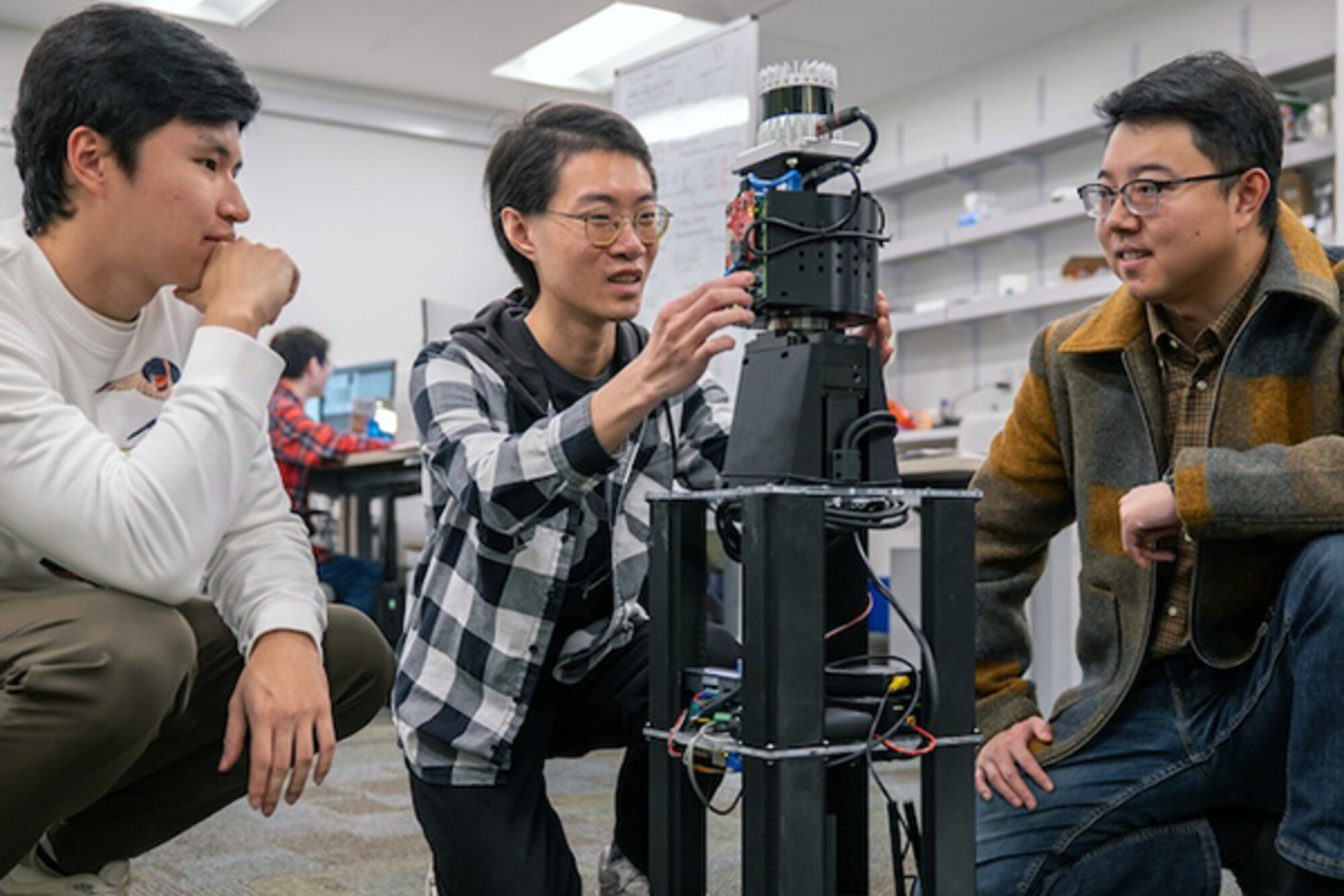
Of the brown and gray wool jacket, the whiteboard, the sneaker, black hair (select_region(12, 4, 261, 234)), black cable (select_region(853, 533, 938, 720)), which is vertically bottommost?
the sneaker

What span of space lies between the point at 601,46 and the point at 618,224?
5.29 metres

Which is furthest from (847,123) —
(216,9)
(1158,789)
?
(216,9)

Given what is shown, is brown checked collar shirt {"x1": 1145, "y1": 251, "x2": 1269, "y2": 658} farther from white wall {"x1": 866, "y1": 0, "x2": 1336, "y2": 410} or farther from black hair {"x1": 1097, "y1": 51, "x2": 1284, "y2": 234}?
white wall {"x1": 866, "y1": 0, "x2": 1336, "y2": 410}

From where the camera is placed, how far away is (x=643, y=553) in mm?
1627

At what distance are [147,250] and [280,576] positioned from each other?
12.6 inches

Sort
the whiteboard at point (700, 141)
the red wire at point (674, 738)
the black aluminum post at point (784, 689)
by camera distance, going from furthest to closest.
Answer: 1. the whiteboard at point (700, 141)
2. the red wire at point (674, 738)
3. the black aluminum post at point (784, 689)

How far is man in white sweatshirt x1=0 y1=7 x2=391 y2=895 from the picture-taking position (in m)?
1.10

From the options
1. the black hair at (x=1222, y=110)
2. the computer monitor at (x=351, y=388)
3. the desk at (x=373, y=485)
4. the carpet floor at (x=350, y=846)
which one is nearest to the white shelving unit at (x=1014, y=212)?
the computer monitor at (x=351, y=388)

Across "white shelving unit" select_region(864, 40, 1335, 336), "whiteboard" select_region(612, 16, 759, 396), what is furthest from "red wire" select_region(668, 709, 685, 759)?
"white shelving unit" select_region(864, 40, 1335, 336)

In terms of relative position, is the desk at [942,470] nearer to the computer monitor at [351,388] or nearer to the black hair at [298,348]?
the black hair at [298,348]

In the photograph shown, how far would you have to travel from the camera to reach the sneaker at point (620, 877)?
68.4 inches

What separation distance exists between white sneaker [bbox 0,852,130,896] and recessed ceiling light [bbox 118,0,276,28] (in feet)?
17.4

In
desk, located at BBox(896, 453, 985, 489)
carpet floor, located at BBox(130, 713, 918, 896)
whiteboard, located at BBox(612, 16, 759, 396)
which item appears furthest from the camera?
whiteboard, located at BBox(612, 16, 759, 396)

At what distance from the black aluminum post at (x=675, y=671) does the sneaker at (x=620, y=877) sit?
1.83 feet
